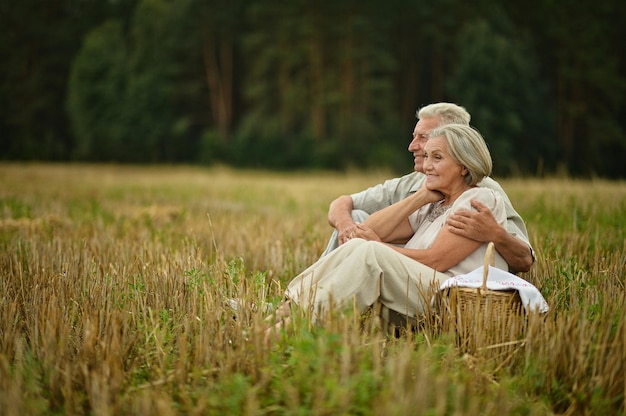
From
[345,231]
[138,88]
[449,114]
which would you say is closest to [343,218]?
[345,231]

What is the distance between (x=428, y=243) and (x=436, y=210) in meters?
0.33

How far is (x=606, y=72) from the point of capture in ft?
118

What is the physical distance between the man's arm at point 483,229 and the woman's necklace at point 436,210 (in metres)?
0.42

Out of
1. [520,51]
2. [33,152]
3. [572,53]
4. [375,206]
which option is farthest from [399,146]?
[375,206]

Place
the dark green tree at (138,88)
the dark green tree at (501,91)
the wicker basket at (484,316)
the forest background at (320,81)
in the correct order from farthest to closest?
the dark green tree at (138,88) → the forest background at (320,81) → the dark green tree at (501,91) → the wicker basket at (484,316)

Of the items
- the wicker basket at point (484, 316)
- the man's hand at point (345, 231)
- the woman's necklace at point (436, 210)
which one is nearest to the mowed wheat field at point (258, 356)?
the wicker basket at point (484, 316)

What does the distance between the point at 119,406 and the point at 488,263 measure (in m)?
2.12

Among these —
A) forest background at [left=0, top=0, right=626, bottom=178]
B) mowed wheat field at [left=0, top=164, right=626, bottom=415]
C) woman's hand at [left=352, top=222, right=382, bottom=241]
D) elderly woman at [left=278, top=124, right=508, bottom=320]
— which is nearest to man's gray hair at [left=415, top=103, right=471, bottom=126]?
elderly woman at [left=278, top=124, right=508, bottom=320]

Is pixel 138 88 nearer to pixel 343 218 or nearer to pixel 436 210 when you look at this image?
pixel 343 218

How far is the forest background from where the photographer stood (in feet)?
116

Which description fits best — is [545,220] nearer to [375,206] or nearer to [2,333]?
[375,206]

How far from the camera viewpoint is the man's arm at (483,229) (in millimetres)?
4012

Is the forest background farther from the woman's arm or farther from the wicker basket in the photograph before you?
the wicker basket

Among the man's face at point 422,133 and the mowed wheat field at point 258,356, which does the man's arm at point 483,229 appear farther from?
the man's face at point 422,133
